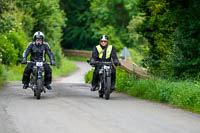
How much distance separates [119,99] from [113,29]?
58942 mm

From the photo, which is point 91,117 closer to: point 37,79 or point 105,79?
point 37,79

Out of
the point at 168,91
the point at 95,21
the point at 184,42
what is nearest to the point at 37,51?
the point at 168,91

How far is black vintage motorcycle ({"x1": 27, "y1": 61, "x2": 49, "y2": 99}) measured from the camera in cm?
1559

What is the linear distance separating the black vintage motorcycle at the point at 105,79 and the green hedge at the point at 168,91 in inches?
44.8

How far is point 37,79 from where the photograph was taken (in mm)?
15688

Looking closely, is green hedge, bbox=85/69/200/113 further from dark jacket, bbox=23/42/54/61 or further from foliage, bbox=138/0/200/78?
dark jacket, bbox=23/42/54/61

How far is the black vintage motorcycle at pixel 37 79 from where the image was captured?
15.6m

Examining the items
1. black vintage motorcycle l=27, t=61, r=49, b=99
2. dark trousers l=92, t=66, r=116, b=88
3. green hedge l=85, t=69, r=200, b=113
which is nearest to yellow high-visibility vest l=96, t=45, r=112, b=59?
dark trousers l=92, t=66, r=116, b=88

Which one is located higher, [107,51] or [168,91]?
[107,51]

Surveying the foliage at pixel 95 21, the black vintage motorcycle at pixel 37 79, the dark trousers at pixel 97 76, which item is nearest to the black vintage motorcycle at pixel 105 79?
the dark trousers at pixel 97 76

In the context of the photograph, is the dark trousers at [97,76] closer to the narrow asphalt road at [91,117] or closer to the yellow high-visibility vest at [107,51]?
the yellow high-visibility vest at [107,51]

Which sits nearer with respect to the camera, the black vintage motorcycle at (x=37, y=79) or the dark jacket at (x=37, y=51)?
the black vintage motorcycle at (x=37, y=79)

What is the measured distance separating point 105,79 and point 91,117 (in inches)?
189

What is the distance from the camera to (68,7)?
83.6 meters
